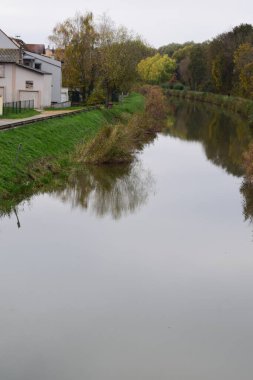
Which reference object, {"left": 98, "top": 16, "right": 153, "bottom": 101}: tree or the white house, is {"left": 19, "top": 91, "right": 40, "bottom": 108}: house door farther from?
{"left": 98, "top": 16, "right": 153, "bottom": 101}: tree

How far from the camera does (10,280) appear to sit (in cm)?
1369

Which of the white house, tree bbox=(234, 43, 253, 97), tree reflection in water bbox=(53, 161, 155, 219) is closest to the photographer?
tree reflection in water bbox=(53, 161, 155, 219)

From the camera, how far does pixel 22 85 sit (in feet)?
147

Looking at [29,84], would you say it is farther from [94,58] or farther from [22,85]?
[94,58]

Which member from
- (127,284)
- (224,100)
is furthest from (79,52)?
(127,284)

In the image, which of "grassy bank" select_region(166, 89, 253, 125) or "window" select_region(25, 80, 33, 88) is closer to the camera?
"window" select_region(25, 80, 33, 88)

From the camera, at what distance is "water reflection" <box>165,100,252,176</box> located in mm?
35438

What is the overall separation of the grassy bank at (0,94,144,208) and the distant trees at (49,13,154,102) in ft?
48.1

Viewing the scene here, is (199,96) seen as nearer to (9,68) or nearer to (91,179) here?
(9,68)

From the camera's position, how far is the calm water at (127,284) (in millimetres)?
10445

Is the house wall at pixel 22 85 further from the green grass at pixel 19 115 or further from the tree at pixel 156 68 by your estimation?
the tree at pixel 156 68

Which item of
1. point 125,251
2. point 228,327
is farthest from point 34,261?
point 228,327

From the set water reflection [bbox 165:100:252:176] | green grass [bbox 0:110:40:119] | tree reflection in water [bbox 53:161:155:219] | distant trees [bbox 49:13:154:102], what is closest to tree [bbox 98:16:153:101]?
distant trees [bbox 49:13:154:102]

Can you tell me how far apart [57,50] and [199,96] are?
4575cm
